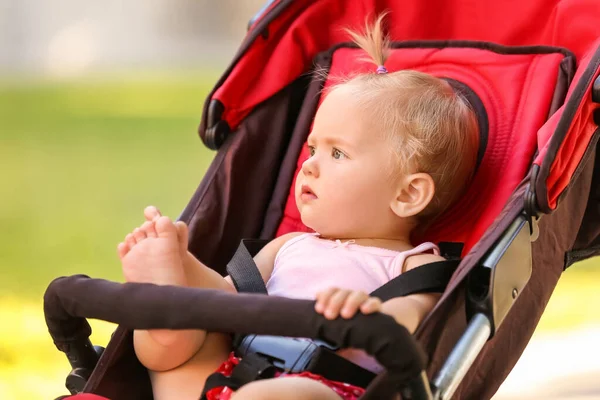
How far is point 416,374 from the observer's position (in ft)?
3.31

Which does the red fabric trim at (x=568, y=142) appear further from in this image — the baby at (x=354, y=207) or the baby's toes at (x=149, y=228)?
the baby's toes at (x=149, y=228)

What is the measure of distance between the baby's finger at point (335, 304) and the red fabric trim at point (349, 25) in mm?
818

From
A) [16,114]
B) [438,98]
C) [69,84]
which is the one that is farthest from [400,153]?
[69,84]

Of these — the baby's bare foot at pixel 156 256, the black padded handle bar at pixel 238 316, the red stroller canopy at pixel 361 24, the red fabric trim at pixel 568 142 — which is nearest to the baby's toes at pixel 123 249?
the baby's bare foot at pixel 156 256

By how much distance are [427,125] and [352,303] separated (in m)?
0.57

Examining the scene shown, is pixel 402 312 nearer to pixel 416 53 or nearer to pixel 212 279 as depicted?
pixel 212 279

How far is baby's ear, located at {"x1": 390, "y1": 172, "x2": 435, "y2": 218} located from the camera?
4.90ft

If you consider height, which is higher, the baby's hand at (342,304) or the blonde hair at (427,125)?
the blonde hair at (427,125)

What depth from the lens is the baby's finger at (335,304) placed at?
994mm

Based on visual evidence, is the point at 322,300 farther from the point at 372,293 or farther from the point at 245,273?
the point at 245,273

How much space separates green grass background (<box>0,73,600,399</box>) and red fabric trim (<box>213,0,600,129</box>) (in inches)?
39.0

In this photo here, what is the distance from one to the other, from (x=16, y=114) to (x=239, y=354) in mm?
3934

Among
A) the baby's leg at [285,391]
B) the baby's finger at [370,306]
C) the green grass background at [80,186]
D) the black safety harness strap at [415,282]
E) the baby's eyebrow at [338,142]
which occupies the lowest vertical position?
the green grass background at [80,186]

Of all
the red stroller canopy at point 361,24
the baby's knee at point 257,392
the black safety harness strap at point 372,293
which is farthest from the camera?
the red stroller canopy at point 361,24
